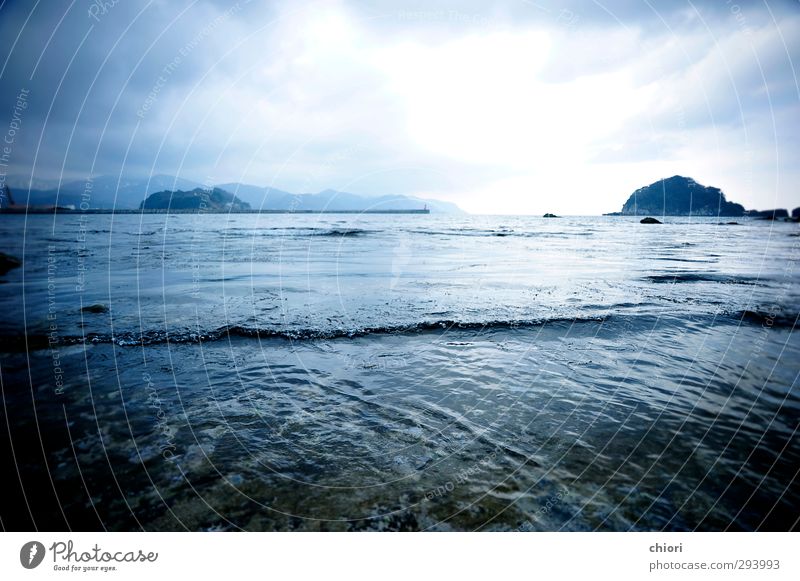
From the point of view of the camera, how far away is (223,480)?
3.62m

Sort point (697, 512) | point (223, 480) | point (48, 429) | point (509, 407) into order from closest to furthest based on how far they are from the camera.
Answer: point (697, 512) → point (223, 480) → point (48, 429) → point (509, 407)

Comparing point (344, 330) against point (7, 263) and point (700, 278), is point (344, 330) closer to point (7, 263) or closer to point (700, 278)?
point (700, 278)

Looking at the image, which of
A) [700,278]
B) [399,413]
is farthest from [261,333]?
[700,278]

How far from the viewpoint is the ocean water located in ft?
11.0

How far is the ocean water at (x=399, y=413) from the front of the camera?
11.0 feet

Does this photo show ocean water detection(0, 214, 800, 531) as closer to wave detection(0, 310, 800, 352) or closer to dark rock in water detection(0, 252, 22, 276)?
wave detection(0, 310, 800, 352)

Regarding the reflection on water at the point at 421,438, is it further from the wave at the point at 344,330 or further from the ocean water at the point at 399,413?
the wave at the point at 344,330

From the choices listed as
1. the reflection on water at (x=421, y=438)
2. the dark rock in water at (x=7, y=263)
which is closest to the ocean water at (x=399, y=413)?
the reflection on water at (x=421, y=438)

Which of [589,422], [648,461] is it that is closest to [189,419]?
[589,422]

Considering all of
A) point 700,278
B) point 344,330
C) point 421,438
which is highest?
point 700,278

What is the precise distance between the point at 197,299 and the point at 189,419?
24.3 ft

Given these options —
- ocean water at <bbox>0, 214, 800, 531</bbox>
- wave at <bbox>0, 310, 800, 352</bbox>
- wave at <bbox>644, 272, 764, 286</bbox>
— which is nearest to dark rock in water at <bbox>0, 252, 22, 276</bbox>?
ocean water at <bbox>0, 214, 800, 531</bbox>

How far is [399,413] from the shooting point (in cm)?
491

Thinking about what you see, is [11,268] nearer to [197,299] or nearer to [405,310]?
[197,299]
